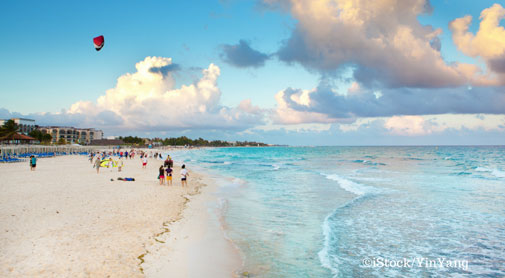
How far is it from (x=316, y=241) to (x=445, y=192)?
16.7 metres

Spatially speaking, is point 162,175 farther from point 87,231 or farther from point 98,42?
point 87,231

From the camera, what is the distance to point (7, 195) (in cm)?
1620

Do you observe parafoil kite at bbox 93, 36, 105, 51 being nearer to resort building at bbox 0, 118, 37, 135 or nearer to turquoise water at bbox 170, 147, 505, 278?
turquoise water at bbox 170, 147, 505, 278

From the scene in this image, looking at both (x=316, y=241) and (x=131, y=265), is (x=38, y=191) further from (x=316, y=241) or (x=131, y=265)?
(x=316, y=241)

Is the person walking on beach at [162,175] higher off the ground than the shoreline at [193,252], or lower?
higher

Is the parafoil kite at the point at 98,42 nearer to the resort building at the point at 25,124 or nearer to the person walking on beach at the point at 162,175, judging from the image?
the person walking on beach at the point at 162,175

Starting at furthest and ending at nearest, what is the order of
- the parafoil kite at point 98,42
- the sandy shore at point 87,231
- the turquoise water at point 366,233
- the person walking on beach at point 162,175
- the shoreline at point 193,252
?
the parafoil kite at point 98,42 → the person walking on beach at point 162,175 → the turquoise water at point 366,233 → the shoreline at point 193,252 → the sandy shore at point 87,231

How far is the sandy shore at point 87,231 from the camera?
7.53 meters

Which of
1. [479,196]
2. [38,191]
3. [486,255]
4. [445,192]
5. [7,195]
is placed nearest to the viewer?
[486,255]

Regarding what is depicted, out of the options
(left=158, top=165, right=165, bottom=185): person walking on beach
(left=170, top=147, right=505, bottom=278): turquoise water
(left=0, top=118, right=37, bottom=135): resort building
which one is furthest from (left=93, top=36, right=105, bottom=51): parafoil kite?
(left=0, top=118, right=37, bottom=135): resort building

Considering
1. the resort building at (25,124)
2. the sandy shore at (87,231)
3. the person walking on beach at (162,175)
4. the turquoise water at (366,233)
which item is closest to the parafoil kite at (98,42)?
the person walking on beach at (162,175)

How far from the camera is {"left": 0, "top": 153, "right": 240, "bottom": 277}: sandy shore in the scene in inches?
296

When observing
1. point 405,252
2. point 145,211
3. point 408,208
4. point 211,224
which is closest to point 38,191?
point 145,211

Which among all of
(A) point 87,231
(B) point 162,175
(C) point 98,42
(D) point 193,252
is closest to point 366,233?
(D) point 193,252
